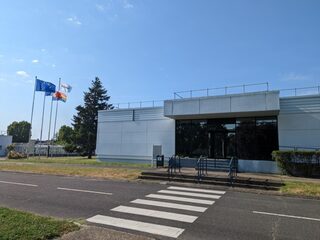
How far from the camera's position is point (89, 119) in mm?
48281

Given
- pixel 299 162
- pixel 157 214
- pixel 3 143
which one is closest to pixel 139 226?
pixel 157 214

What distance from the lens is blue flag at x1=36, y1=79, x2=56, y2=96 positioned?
124 feet

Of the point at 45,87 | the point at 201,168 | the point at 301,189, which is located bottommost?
the point at 301,189

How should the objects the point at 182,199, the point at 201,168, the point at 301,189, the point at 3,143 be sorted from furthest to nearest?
1. the point at 3,143
2. the point at 201,168
3. the point at 301,189
4. the point at 182,199

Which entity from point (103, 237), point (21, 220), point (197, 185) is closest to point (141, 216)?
point (103, 237)

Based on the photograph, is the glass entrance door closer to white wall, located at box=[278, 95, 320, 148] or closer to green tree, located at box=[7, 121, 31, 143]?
white wall, located at box=[278, 95, 320, 148]

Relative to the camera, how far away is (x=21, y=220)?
698 centimetres

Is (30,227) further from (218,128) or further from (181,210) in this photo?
(218,128)

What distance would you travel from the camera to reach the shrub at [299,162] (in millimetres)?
18703

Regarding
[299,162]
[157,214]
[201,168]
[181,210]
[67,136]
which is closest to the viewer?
[157,214]

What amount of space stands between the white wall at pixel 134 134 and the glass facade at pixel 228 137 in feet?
Result: 4.31

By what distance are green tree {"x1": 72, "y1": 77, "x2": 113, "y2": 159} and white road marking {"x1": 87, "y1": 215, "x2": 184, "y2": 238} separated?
37235 millimetres

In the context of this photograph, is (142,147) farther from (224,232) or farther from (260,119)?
(224,232)

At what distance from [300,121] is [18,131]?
11254 cm
